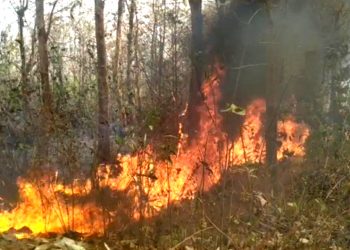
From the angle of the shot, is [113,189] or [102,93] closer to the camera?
[113,189]

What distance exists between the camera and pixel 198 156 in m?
6.46

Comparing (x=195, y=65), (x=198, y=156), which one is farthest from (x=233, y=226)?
(x=195, y=65)

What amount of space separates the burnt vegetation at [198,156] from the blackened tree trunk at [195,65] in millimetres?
30

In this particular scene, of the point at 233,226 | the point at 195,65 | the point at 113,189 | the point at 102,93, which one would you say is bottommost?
the point at 233,226

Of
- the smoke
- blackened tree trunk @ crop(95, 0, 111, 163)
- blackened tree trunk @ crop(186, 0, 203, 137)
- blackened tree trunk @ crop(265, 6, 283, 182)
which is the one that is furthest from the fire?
the smoke

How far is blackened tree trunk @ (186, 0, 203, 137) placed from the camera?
8.44 metres

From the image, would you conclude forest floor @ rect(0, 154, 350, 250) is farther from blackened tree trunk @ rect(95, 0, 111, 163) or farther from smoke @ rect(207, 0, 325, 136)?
smoke @ rect(207, 0, 325, 136)

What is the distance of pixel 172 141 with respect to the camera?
5973mm

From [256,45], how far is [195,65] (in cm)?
187

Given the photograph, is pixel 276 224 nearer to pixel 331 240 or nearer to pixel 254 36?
pixel 331 240

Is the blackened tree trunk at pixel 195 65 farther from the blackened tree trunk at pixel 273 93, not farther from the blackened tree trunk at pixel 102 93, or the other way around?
the blackened tree trunk at pixel 102 93

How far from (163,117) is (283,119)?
10.5 feet

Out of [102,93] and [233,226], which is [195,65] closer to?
[102,93]

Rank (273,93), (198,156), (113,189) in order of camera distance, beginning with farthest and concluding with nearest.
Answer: (273,93)
(198,156)
(113,189)
